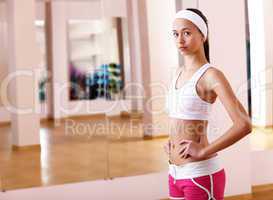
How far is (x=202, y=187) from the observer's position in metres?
1.51

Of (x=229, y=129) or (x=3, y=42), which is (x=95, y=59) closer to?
(x=3, y=42)

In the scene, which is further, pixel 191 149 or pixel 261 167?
pixel 261 167

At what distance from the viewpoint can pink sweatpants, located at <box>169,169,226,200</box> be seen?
151 cm

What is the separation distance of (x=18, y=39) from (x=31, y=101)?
1.63ft

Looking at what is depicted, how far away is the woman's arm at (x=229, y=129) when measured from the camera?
137cm

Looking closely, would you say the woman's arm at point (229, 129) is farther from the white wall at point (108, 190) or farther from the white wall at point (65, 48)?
the white wall at point (108, 190)

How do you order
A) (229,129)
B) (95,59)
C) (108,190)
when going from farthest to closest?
(108,190)
(95,59)
(229,129)

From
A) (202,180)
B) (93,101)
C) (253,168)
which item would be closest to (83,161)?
(93,101)

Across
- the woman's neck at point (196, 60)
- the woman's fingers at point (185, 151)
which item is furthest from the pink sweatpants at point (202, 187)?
the woman's neck at point (196, 60)

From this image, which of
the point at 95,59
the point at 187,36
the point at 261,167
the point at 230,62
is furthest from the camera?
the point at 261,167

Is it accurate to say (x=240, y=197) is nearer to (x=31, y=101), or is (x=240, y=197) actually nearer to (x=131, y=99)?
(x=131, y=99)

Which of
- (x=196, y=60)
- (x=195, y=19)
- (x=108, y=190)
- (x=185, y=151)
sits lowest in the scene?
(x=108, y=190)

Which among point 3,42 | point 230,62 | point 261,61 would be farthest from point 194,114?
point 261,61

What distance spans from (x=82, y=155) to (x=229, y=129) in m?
Answer: 2.35
